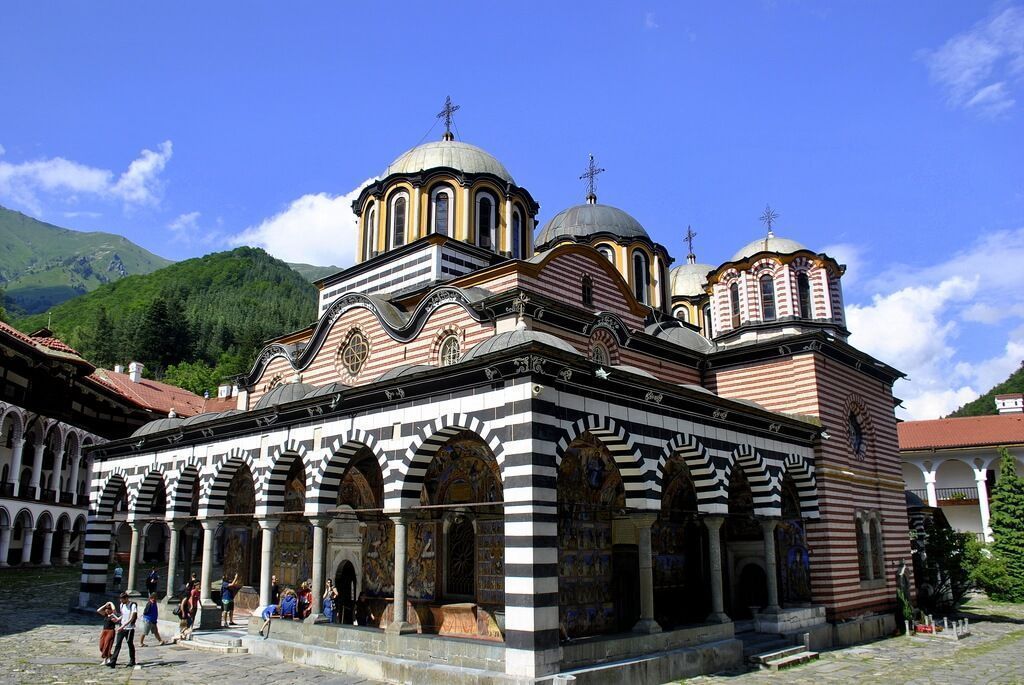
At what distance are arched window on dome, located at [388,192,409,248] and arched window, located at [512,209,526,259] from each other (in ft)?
9.19

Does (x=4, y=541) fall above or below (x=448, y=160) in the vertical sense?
below

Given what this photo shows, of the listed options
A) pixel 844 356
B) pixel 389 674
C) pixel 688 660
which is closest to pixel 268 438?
pixel 389 674

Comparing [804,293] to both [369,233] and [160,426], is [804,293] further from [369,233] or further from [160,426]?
[160,426]

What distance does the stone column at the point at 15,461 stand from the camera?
30844 millimetres

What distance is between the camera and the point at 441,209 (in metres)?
19.8

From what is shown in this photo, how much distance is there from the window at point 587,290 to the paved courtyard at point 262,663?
8.33 meters

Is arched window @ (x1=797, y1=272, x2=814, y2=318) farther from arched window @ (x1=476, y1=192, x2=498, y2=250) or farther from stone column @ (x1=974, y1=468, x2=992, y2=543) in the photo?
stone column @ (x1=974, y1=468, x2=992, y2=543)

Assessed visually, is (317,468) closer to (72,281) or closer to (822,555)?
(822,555)

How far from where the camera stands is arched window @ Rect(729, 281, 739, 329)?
73.3 feet

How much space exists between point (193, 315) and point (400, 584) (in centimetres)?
7533

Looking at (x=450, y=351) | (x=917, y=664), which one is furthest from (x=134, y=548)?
(x=917, y=664)

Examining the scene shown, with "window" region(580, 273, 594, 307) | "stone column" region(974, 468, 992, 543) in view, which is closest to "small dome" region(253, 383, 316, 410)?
"window" region(580, 273, 594, 307)

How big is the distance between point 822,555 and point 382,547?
915 cm

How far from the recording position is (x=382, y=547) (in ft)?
49.8
